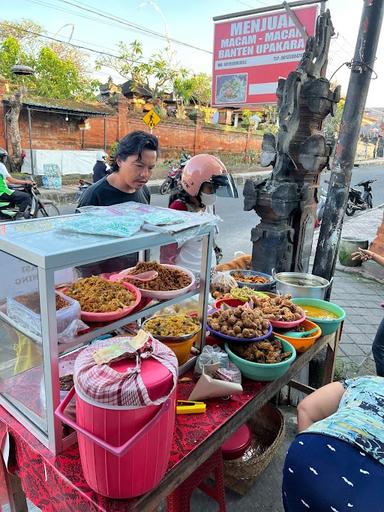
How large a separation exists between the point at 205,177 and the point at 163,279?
114 cm

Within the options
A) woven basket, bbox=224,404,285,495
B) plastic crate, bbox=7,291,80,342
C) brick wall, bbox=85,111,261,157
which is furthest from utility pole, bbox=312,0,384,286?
brick wall, bbox=85,111,261,157

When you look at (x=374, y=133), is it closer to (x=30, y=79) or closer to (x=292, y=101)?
(x=30, y=79)

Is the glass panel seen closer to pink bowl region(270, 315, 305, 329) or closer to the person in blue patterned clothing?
the person in blue patterned clothing

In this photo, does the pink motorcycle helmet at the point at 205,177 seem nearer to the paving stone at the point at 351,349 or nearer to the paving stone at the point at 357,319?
the paving stone at the point at 351,349

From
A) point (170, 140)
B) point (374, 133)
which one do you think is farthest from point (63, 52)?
point (374, 133)

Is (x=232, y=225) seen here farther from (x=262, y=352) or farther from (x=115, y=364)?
(x=115, y=364)

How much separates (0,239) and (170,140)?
17.8 m

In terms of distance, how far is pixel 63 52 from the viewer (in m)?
22.7

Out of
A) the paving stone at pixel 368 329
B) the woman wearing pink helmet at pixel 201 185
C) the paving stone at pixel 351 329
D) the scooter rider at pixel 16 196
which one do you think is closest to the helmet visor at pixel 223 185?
the woman wearing pink helmet at pixel 201 185

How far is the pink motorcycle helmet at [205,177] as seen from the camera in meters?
2.47

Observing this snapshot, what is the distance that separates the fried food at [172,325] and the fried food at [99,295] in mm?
214

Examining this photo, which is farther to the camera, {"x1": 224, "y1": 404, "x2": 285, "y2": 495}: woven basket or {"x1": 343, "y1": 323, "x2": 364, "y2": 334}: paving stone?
{"x1": 343, "y1": 323, "x2": 364, "y2": 334}: paving stone

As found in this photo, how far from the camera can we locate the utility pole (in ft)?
8.22

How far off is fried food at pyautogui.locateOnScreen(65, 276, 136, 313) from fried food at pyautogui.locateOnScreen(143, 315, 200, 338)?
0.21 meters
